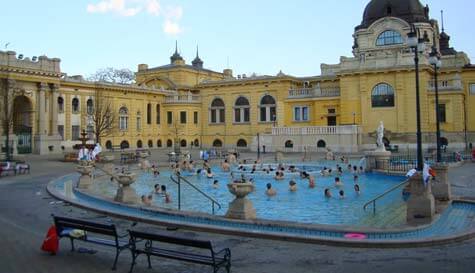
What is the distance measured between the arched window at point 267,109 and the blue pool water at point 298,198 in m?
32.0

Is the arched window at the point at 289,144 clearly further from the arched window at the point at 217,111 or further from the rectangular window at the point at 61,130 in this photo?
the rectangular window at the point at 61,130

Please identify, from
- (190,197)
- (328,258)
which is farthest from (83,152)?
(328,258)

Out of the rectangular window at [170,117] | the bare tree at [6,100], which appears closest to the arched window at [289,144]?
the rectangular window at [170,117]

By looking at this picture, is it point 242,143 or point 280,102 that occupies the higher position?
point 280,102

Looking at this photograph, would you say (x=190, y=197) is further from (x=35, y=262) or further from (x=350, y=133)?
(x=350, y=133)

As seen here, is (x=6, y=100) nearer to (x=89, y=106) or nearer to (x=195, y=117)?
(x=89, y=106)

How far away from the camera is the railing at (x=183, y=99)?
6594 centimetres

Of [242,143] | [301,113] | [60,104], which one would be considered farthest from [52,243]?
[242,143]

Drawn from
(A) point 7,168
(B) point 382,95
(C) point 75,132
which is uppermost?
(B) point 382,95

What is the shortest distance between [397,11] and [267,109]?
842 inches

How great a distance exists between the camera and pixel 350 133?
48.8 meters

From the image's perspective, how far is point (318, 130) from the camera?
50562 mm

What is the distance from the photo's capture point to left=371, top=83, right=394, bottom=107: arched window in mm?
51750

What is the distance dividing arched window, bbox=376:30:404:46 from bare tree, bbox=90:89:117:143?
35072 millimetres
